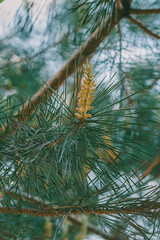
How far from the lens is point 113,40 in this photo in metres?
0.89

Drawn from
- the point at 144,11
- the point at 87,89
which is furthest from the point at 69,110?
Answer: the point at 144,11

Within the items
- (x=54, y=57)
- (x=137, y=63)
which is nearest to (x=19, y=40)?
(x=54, y=57)

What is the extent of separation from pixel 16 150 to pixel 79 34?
72 cm

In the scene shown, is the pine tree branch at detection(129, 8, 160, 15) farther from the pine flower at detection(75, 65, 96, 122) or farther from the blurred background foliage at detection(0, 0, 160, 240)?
the pine flower at detection(75, 65, 96, 122)

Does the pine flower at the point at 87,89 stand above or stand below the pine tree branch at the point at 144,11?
below

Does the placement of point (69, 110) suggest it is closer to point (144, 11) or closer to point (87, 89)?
point (87, 89)

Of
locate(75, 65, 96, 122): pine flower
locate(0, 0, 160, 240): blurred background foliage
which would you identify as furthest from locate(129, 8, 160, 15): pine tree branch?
locate(75, 65, 96, 122): pine flower

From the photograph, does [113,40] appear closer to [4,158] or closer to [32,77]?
[32,77]

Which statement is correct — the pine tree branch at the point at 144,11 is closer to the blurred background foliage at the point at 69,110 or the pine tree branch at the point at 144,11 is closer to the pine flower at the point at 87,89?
the blurred background foliage at the point at 69,110

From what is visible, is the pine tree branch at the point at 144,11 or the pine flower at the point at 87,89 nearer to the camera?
the pine flower at the point at 87,89

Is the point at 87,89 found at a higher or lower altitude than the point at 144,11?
lower

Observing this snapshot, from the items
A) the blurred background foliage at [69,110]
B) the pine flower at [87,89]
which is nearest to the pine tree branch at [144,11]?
the blurred background foliage at [69,110]

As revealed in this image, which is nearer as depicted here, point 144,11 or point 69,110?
point 69,110

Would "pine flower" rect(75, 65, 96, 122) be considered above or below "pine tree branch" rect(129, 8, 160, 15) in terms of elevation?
below
